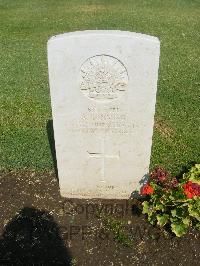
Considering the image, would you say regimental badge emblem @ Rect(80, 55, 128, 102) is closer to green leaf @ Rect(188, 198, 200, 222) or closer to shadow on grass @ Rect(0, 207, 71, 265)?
Result: green leaf @ Rect(188, 198, 200, 222)

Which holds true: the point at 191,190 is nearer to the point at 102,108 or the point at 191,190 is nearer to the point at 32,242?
the point at 102,108

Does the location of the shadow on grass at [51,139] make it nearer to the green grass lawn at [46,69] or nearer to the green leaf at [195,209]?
the green grass lawn at [46,69]

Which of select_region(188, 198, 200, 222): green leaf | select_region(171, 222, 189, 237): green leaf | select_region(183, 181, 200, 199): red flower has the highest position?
select_region(183, 181, 200, 199): red flower

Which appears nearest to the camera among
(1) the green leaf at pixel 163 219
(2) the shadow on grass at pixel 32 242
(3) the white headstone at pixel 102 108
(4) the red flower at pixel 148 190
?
(3) the white headstone at pixel 102 108

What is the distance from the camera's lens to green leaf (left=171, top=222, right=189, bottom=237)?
14.5 ft

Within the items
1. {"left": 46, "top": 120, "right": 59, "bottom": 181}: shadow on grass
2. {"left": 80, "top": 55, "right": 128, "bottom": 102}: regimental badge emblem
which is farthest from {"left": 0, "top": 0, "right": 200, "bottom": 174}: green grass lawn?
{"left": 80, "top": 55, "right": 128, "bottom": 102}: regimental badge emblem

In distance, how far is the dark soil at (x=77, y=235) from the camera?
14.3 feet

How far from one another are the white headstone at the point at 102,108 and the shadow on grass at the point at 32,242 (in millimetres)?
551

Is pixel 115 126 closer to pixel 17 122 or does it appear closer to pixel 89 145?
pixel 89 145

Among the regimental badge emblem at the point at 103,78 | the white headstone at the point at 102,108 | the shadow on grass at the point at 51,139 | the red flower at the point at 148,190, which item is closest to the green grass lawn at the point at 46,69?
the shadow on grass at the point at 51,139

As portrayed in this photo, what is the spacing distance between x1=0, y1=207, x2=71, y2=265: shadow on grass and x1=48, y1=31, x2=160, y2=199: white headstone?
0.55 m

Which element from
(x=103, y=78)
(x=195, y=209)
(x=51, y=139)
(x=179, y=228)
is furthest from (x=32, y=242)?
(x=51, y=139)

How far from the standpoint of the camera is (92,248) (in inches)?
176

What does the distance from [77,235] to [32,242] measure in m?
0.54
